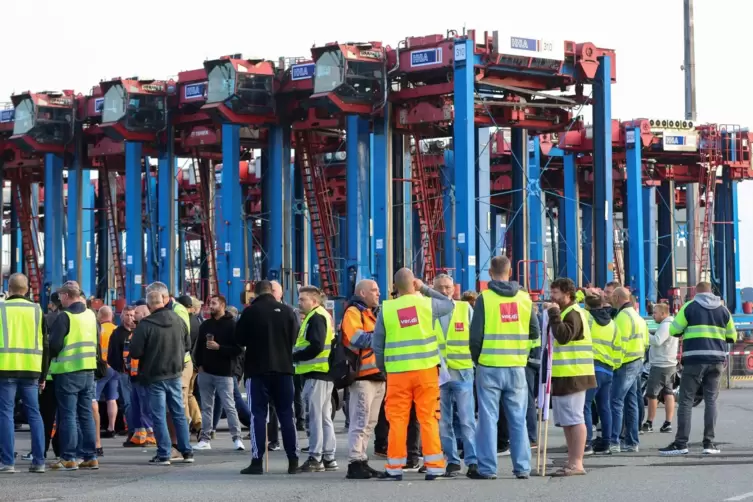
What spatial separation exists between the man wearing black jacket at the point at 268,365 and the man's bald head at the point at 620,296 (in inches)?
164

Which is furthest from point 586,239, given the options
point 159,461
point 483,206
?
point 159,461

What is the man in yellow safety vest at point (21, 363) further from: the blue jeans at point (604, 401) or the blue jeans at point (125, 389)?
the blue jeans at point (604, 401)

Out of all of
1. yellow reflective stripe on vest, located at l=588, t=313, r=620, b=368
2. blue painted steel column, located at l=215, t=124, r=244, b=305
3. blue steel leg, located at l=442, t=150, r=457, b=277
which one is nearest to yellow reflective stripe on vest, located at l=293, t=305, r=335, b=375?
yellow reflective stripe on vest, located at l=588, t=313, r=620, b=368

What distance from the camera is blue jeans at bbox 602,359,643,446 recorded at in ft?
49.9

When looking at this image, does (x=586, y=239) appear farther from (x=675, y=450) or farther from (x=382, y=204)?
(x=675, y=450)

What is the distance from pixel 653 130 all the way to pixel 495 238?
1046 cm

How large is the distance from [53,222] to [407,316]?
1512 inches

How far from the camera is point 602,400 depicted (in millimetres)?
14969

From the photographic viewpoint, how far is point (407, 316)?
1229 cm

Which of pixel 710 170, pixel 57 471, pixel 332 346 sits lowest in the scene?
pixel 57 471

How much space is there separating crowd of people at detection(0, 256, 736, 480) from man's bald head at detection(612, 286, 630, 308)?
20 mm

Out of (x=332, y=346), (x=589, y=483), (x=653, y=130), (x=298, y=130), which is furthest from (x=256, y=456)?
(x=653, y=130)

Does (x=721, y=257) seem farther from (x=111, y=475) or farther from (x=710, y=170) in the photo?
(x=111, y=475)

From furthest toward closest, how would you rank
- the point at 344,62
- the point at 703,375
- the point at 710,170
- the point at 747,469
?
the point at 710,170
the point at 344,62
the point at 703,375
the point at 747,469
